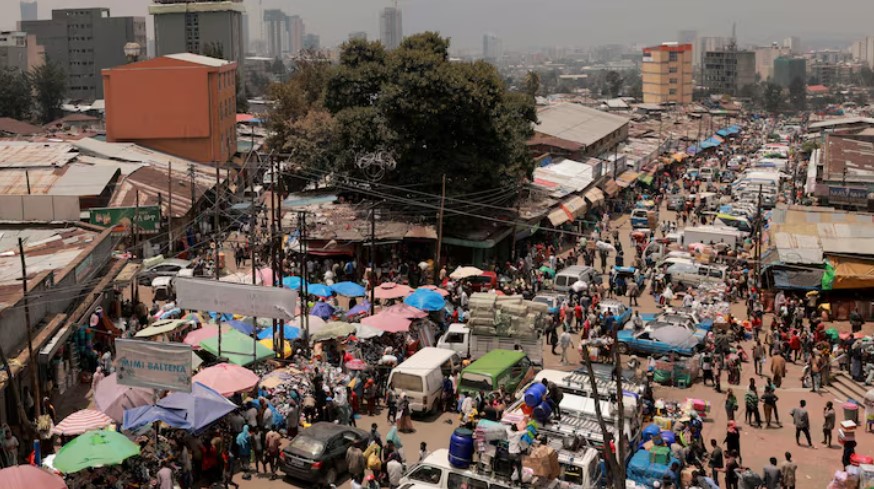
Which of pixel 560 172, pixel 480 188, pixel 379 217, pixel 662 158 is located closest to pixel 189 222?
pixel 379 217

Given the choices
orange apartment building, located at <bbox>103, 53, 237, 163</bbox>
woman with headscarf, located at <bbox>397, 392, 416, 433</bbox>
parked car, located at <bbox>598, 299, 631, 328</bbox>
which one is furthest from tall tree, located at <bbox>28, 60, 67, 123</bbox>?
woman with headscarf, located at <bbox>397, 392, 416, 433</bbox>

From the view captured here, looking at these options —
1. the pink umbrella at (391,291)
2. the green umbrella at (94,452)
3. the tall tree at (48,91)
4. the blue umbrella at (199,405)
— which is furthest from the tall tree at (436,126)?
the tall tree at (48,91)

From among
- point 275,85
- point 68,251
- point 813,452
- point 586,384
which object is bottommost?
point 813,452

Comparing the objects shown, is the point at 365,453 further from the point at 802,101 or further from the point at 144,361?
the point at 802,101

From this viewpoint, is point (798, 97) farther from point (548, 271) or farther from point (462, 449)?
point (462, 449)

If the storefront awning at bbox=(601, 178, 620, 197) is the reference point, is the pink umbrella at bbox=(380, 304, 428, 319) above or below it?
below

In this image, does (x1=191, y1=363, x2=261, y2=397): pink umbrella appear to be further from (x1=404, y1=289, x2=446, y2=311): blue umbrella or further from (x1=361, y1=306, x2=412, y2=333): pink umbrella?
(x1=404, y1=289, x2=446, y2=311): blue umbrella
